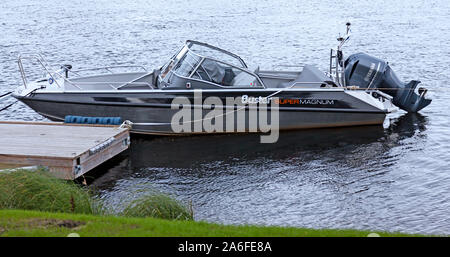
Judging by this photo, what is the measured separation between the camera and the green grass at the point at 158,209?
11344mm

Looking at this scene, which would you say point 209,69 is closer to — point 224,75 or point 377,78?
point 224,75

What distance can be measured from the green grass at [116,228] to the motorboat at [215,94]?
845cm

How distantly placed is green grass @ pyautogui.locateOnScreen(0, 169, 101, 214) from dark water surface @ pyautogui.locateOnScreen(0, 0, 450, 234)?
4.44 ft

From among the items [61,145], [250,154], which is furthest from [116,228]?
[250,154]

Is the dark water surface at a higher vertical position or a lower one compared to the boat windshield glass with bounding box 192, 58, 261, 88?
lower

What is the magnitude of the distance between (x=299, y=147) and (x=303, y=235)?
29.3ft

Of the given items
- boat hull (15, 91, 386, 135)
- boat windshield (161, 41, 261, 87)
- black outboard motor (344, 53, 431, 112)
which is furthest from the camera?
black outboard motor (344, 53, 431, 112)

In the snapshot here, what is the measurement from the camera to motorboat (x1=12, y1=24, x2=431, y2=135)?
60.1ft

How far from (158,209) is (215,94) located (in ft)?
24.2

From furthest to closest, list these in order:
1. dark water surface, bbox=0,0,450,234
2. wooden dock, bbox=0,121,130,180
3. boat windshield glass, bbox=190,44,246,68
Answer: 1. boat windshield glass, bbox=190,44,246,68
2. wooden dock, bbox=0,121,130,180
3. dark water surface, bbox=0,0,450,234

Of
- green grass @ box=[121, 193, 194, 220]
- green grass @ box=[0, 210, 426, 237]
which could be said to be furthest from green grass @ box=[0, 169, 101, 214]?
green grass @ box=[0, 210, 426, 237]

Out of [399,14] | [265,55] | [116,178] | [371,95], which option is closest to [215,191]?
[116,178]

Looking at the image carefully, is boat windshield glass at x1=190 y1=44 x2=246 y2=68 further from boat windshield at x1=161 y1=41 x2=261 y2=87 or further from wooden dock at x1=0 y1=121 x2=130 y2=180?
wooden dock at x1=0 y1=121 x2=130 y2=180

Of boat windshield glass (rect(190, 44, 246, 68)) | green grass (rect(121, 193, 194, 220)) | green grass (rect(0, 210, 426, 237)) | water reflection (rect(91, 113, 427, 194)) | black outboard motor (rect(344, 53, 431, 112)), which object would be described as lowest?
water reflection (rect(91, 113, 427, 194))
